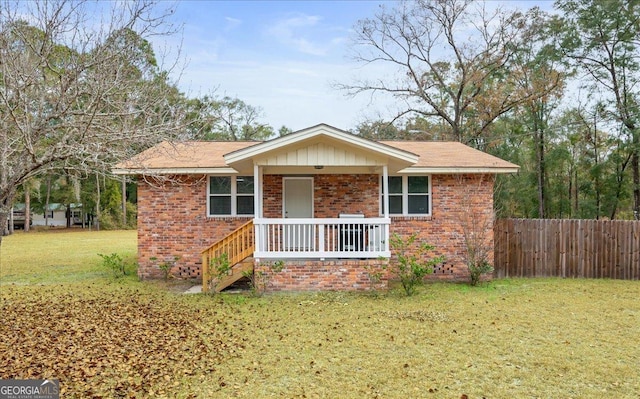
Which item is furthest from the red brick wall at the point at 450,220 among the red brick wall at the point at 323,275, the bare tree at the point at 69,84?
the bare tree at the point at 69,84

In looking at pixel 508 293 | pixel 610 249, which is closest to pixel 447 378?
pixel 508 293

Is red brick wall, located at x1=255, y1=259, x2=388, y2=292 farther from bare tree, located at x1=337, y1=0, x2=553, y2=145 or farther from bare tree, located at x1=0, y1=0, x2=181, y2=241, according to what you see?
bare tree, located at x1=337, y1=0, x2=553, y2=145

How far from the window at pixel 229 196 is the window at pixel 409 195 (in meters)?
3.81

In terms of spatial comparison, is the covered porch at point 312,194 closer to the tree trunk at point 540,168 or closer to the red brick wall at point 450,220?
the red brick wall at point 450,220

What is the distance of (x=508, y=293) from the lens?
995cm

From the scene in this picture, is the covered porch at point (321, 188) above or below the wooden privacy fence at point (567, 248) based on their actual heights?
above

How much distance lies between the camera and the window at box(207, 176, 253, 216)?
38.2 ft

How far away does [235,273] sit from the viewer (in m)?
10.0

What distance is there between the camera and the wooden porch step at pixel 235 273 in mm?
9914

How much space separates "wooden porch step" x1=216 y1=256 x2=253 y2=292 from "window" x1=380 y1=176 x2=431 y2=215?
4218mm

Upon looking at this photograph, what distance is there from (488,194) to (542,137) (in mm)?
14950

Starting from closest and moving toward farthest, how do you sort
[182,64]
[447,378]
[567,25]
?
[447,378] → [182,64] → [567,25]

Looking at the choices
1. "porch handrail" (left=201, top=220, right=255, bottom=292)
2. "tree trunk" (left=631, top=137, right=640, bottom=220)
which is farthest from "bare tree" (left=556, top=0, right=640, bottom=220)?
"porch handrail" (left=201, top=220, right=255, bottom=292)

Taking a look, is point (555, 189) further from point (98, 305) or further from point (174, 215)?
point (98, 305)
